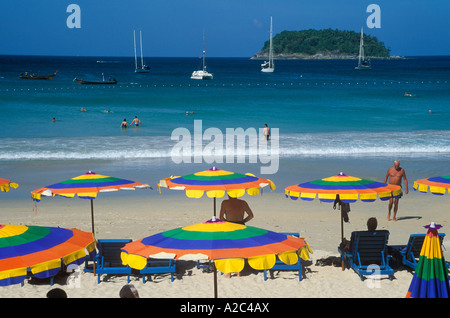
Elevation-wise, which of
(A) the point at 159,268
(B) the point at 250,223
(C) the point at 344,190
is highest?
(C) the point at 344,190

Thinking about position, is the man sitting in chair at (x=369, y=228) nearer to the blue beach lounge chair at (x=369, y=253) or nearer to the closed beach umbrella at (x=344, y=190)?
the blue beach lounge chair at (x=369, y=253)

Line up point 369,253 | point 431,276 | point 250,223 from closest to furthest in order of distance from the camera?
point 431,276 < point 369,253 < point 250,223

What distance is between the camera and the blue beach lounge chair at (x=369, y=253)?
912 cm

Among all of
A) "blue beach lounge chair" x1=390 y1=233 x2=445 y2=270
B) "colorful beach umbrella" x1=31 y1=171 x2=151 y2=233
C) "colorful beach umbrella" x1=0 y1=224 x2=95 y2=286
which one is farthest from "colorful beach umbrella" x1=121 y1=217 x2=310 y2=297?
"blue beach lounge chair" x1=390 y1=233 x2=445 y2=270

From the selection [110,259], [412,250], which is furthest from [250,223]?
[110,259]

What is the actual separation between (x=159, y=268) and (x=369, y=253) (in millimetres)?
3348

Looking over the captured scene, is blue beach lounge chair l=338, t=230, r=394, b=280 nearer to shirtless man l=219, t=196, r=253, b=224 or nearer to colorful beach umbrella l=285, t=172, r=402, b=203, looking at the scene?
colorful beach umbrella l=285, t=172, r=402, b=203

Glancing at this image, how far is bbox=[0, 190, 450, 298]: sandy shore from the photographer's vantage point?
891 centimetres

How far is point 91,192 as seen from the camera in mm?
8922

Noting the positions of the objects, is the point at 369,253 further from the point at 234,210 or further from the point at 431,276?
the point at 431,276

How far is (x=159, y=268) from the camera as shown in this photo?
30.6 feet

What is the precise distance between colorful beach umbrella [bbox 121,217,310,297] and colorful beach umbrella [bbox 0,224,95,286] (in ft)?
1.73
